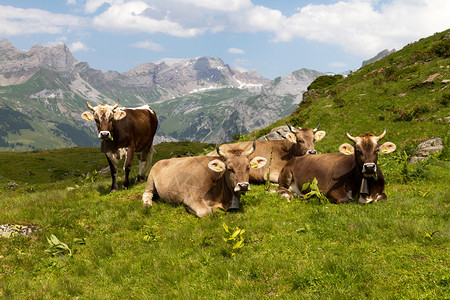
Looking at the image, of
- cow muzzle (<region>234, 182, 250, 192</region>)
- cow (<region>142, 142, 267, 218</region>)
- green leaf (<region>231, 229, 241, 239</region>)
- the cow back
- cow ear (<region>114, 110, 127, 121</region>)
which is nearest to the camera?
green leaf (<region>231, 229, 241, 239</region>)

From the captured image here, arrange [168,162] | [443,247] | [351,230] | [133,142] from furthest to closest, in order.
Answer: [133,142], [168,162], [351,230], [443,247]

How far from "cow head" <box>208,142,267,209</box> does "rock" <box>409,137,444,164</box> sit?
13.3 metres

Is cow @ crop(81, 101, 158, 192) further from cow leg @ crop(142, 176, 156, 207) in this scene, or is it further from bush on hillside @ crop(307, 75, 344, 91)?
bush on hillside @ crop(307, 75, 344, 91)

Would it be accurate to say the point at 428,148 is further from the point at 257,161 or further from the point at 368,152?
the point at 257,161

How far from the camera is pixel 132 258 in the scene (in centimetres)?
762

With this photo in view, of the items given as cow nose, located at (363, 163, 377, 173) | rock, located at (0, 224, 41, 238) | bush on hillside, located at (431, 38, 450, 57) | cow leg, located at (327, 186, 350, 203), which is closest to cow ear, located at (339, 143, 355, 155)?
cow leg, located at (327, 186, 350, 203)

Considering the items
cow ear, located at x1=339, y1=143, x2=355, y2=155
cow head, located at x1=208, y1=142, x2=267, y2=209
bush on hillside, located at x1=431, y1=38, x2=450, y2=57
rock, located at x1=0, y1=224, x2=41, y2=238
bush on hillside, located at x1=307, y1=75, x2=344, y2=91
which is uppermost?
bush on hillside, located at x1=431, y1=38, x2=450, y2=57

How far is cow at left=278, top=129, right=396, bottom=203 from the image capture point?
9.76 meters

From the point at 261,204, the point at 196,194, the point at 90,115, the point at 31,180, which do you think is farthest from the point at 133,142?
the point at 31,180

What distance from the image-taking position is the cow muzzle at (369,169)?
365 inches

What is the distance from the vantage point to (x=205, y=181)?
→ 10.8 meters

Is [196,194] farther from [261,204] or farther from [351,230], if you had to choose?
[351,230]

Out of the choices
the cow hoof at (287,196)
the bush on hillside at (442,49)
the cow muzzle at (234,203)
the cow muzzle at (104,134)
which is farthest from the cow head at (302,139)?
the bush on hillside at (442,49)

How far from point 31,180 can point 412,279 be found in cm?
10253
